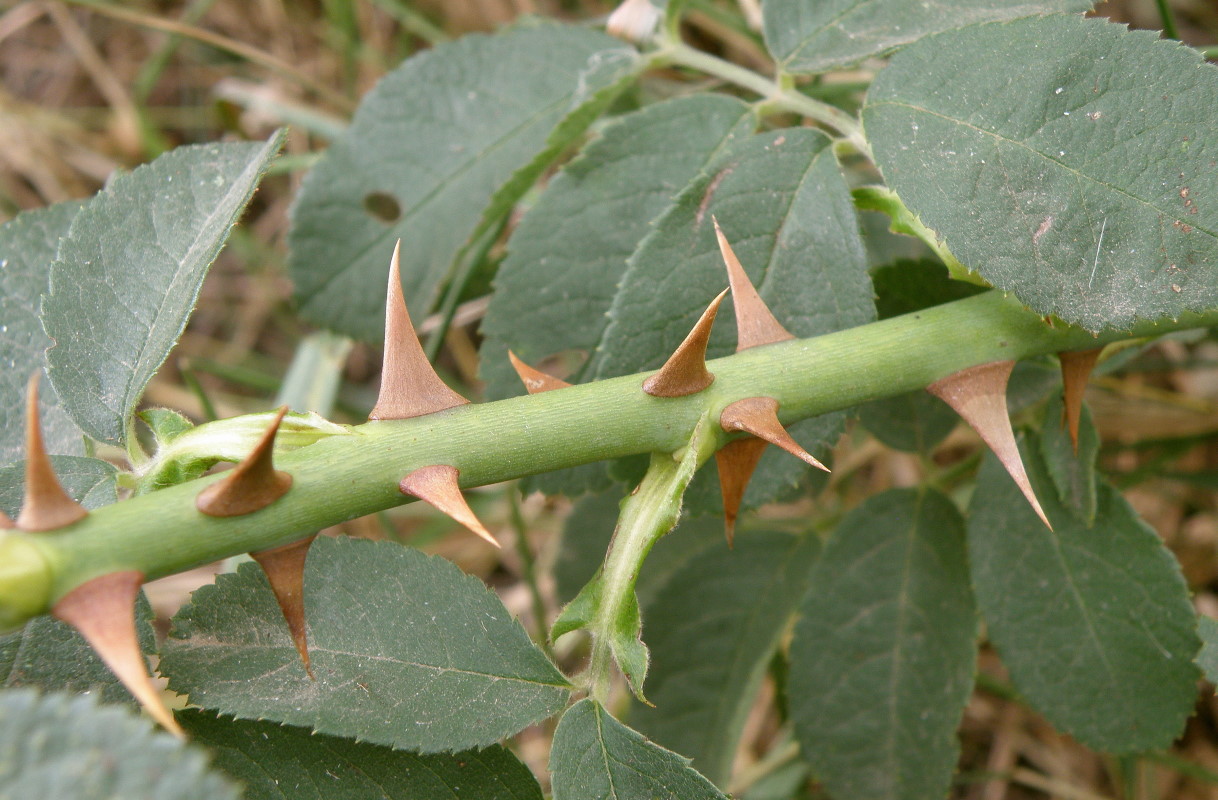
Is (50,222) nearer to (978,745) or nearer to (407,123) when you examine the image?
(407,123)

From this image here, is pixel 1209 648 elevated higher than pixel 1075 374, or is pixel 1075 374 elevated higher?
pixel 1075 374

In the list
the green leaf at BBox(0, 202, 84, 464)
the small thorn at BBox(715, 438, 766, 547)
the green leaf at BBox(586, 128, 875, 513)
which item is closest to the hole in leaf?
the green leaf at BBox(0, 202, 84, 464)

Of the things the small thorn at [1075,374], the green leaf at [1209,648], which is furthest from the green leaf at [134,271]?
the green leaf at [1209,648]

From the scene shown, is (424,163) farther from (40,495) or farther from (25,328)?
(40,495)

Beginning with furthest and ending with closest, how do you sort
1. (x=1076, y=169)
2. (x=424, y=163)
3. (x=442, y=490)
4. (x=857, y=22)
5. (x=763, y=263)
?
(x=424, y=163) < (x=857, y=22) < (x=763, y=263) < (x=1076, y=169) < (x=442, y=490)

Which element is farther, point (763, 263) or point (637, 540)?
point (763, 263)

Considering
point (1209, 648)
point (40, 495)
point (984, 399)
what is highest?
point (40, 495)

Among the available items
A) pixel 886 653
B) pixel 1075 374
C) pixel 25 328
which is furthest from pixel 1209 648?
pixel 25 328
